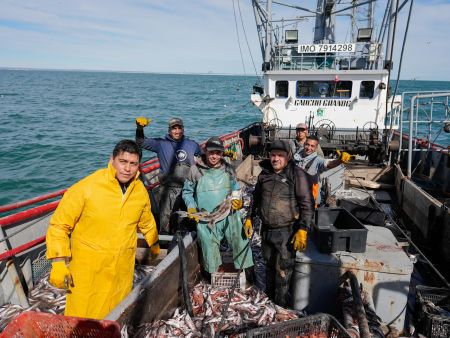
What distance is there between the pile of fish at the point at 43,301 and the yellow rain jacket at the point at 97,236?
1.13m

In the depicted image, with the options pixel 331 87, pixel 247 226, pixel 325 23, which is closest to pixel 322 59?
pixel 331 87

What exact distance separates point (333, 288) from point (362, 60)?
42.1 feet

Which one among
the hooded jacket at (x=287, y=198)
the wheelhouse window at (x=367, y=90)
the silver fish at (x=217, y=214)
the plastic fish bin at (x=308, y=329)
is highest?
the wheelhouse window at (x=367, y=90)

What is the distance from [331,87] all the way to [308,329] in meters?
12.4

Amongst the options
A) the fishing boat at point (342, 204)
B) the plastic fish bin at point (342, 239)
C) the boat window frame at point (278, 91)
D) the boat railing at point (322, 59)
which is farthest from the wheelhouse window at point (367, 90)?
the plastic fish bin at point (342, 239)

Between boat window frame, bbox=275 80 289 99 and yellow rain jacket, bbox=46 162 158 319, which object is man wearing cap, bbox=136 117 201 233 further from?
boat window frame, bbox=275 80 289 99

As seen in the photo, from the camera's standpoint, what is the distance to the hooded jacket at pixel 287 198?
12.7 ft

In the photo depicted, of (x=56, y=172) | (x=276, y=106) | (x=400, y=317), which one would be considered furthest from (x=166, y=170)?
(x=56, y=172)

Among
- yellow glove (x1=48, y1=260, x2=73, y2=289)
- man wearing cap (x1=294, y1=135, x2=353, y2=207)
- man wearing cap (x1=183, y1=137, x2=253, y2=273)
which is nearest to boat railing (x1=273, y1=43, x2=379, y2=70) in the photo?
man wearing cap (x1=294, y1=135, x2=353, y2=207)

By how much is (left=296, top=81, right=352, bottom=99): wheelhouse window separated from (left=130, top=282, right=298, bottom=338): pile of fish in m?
11.0

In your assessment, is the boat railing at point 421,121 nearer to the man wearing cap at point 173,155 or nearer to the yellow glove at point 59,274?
the man wearing cap at point 173,155

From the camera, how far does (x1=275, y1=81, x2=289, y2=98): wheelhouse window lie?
14070 mm

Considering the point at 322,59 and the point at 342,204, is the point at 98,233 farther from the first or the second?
the point at 322,59

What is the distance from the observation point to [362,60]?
46.4 ft
